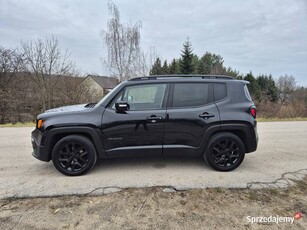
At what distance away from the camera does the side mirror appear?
3438mm

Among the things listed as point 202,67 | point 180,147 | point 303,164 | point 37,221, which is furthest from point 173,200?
point 202,67

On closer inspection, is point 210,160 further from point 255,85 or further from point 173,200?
point 255,85

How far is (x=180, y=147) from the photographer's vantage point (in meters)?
3.68

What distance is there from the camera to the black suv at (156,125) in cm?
351

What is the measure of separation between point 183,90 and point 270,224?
2.42 meters

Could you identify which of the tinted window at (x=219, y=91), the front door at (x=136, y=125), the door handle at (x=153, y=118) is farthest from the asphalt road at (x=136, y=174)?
the tinted window at (x=219, y=91)

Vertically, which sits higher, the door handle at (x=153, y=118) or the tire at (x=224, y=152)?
the door handle at (x=153, y=118)

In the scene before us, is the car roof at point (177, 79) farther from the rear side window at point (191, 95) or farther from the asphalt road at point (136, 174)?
the asphalt road at point (136, 174)

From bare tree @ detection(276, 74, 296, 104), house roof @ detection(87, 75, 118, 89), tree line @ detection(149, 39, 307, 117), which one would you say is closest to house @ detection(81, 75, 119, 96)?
house roof @ detection(87, 75, 118, 89)

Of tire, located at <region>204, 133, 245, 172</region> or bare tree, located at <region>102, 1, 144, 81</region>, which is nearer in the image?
tire, located at <region>204, 133, 245, 172</region>

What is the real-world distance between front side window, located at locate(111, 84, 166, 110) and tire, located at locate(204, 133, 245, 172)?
1.27 meters

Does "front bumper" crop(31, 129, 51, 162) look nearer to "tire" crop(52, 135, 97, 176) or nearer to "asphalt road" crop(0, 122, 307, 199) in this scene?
"tire" crop(52, 135, 97, 176)

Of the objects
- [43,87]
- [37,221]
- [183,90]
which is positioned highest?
[43,87]

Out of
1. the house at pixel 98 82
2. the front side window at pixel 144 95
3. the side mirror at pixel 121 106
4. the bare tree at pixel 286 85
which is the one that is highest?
the bare tree at pixel 286 85
